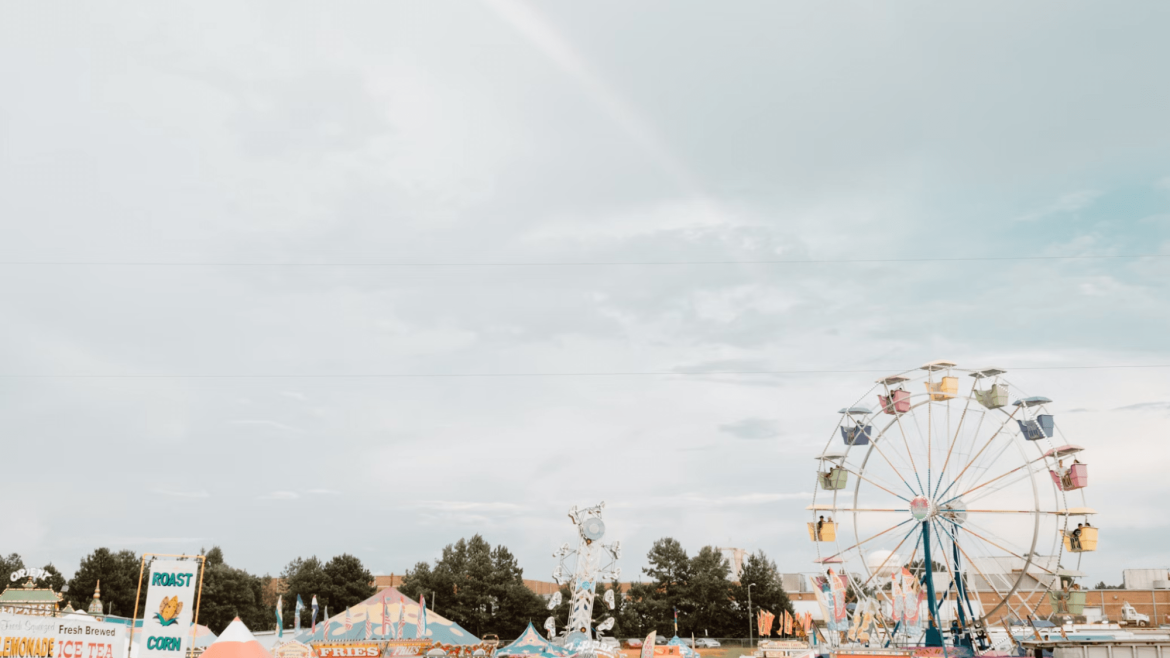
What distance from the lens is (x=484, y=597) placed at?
77.3 meters

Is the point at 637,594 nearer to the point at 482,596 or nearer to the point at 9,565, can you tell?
the point at 482,596

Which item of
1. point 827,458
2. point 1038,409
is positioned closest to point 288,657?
point 827,458

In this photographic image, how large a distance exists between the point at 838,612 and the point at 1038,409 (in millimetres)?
12561

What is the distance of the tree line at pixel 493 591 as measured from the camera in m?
77.5

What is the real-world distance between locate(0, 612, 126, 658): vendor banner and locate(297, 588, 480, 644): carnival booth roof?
103 feet

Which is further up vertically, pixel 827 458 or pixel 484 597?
pixel 827 458

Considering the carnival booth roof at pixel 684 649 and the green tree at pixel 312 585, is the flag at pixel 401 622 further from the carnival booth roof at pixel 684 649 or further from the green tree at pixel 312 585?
the green tree at pixel 312 585

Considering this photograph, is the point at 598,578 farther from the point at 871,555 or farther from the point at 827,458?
the point at 871,555

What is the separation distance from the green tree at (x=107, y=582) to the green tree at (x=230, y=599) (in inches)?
241

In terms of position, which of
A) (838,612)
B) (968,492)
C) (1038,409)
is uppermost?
(1038,409)

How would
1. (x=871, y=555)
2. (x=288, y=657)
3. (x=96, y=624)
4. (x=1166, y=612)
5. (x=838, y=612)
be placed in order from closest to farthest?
(x=96, y=624) < (x=838, y=612) < (x=288, y=657) < (x=871, y=555) < (x=1166, y=612)

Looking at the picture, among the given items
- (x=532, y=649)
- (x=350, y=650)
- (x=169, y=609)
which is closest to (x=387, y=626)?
(x=350, y=650)

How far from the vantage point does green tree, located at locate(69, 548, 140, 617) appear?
266 feet

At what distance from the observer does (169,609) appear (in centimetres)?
1920
